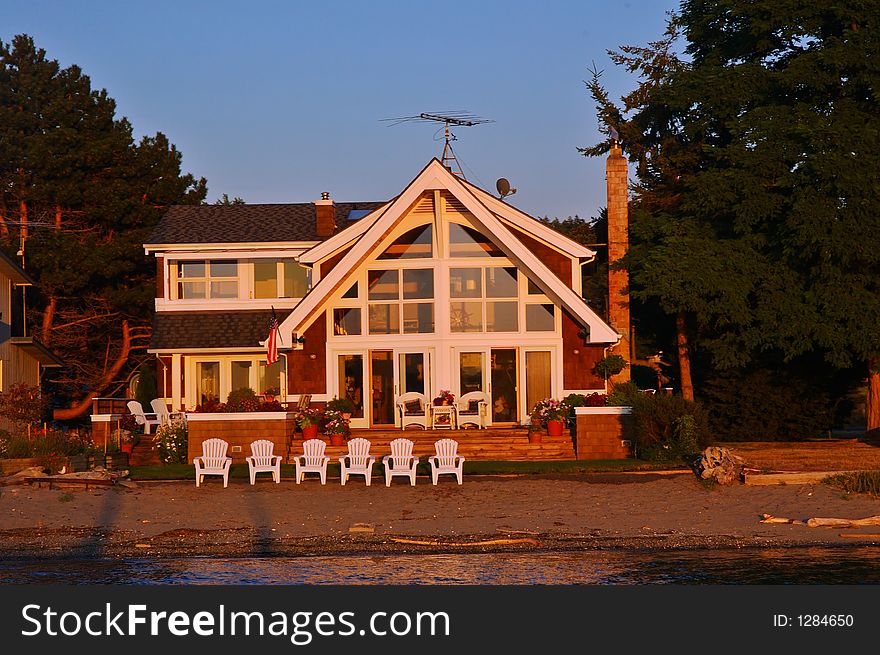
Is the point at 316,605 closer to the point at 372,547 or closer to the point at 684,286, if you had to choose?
the point at 372,547

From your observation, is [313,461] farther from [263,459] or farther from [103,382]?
[103,382]

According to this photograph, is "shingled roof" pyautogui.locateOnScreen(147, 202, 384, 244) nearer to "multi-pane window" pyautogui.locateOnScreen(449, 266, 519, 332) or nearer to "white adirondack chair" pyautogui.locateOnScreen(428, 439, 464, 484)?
"multi-pane window" pyautogui.locateOnScreen(449, 266, 519, 332)

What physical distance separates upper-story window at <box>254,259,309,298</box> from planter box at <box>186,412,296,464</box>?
344 inches

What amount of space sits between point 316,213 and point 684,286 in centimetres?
1224

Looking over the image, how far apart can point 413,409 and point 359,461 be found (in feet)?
21.5

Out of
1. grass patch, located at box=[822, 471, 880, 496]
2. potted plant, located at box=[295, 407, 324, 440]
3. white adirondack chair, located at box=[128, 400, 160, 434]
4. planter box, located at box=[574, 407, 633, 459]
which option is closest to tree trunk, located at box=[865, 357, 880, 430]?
planter box, located at box=[574, 407, 633, 459]

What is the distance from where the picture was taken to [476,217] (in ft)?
94.9

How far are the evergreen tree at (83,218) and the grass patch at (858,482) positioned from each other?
91.3 feet

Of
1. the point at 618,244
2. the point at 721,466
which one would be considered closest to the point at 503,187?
the point at 618,244

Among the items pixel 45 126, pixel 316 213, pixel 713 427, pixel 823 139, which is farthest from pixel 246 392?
pixel 45 126

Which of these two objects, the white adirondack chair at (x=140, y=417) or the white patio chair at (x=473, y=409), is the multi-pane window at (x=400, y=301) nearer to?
the white patio chair at (x=473, y=409)

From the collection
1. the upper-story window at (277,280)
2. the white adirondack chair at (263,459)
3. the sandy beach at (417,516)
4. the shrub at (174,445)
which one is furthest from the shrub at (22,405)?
the white adirondack chair at (263,459)

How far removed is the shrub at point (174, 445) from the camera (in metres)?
27.5

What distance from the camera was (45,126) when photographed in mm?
46312
